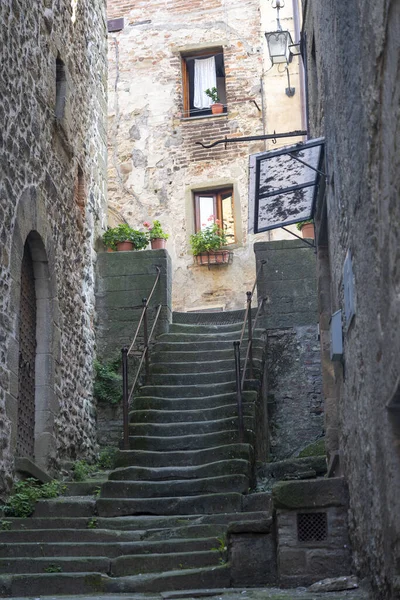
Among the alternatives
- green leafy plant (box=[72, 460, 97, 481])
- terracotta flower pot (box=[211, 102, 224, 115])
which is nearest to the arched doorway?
green leafy plant (box=[72, 460, 97, 481])

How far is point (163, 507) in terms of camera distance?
825 centimetres

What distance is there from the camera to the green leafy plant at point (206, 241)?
1581cm

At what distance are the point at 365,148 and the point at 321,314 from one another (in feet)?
12.8

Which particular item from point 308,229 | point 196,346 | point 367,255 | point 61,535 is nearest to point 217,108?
point 308,229

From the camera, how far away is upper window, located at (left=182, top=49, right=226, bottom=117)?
17031 millimetres

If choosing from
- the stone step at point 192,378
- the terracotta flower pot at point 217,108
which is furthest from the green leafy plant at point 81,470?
the terracotta flower pot at point 217,108

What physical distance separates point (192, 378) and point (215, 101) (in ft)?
24.5

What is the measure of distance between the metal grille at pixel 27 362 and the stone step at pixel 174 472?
39.2 inches

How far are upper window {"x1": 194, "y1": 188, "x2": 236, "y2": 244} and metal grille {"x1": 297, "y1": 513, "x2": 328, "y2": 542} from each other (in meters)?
10.2

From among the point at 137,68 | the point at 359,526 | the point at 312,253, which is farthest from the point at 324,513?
the point at 137,68

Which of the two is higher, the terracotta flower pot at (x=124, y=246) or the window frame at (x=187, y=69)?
the window frame at (x=187, y=69)

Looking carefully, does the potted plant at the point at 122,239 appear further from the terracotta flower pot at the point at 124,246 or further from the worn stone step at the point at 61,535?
the worn stone step at the point at 61,535

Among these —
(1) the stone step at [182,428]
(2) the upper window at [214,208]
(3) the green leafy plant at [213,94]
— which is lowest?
(1) the stone step at [182,428]

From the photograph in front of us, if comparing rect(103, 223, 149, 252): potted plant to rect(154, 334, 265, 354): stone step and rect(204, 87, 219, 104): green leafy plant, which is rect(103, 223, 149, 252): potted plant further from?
rect(204, 87, 219, 104): green leafy plant
